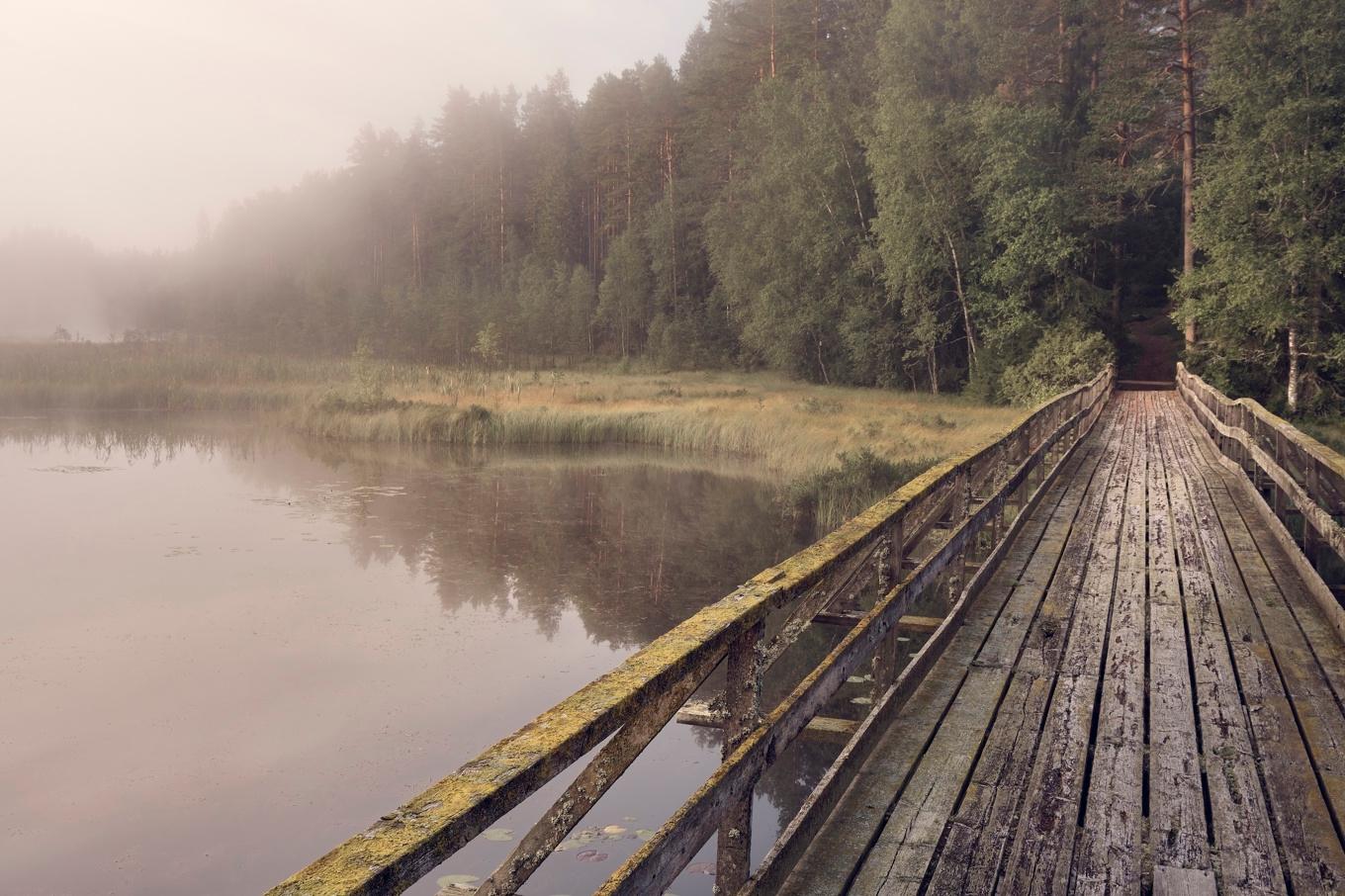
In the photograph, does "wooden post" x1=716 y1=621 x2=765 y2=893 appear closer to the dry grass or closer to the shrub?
the dry grass

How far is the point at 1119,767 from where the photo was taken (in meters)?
4.09

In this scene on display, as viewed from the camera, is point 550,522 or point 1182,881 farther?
point 550,522

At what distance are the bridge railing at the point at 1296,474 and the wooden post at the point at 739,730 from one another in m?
4.69

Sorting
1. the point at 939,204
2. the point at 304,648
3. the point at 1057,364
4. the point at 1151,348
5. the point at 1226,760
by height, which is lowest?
the point at 304,648

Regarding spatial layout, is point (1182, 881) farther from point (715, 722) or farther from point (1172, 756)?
point (715, 722)

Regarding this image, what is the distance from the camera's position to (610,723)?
205 cm

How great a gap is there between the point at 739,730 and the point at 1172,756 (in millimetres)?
2423

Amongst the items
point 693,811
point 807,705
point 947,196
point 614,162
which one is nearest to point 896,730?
point 807,705

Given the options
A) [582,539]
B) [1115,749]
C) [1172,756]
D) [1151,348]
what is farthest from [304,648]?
[1151,348]

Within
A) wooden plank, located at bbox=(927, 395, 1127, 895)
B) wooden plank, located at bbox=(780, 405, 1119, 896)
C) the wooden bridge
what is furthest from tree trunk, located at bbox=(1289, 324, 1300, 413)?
wooden plank, located at bbox=(927, 395, 1127, 895)

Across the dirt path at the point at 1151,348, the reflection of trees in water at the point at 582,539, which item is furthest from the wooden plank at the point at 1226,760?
the dirt path at the point at 1151,348

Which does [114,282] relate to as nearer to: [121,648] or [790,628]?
[121,648]

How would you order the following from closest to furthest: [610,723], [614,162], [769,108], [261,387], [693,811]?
[610,723] < [693,811] < [261,387] < [769,108] < [614,162]

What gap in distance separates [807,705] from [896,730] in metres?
1.23
